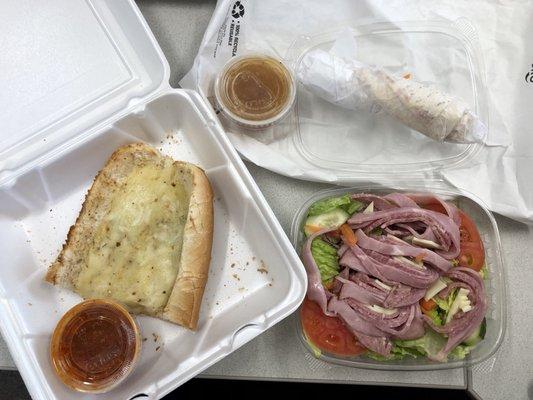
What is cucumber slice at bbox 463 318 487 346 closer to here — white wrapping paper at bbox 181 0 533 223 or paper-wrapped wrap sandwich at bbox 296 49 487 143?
white wrapping paper at bbox 181 0 533 223

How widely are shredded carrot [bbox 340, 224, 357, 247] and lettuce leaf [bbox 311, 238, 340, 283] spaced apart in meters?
0.05

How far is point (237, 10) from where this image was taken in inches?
49.5

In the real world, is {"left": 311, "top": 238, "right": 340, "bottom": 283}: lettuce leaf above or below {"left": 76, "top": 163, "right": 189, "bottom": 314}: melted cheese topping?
below

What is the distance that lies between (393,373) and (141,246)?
0.64 m

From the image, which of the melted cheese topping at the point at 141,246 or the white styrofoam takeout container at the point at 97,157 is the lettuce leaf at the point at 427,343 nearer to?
the white styrofoam takeout container at the point at 97,157

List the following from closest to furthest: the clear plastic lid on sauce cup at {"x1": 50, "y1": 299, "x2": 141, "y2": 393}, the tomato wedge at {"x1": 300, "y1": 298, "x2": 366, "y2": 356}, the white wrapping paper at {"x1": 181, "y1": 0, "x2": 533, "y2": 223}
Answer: the clear plastic lid on sauce cup at {"x1": 50, "y1": 299, "x2": 141, "y2": 393} < the tomato wedge at {"x1": 300, "y1": 298, "x2": 366, "y2": 356} < the white wrapping paper at {"x1": 181, "y1": 0, "x2": 533, "y2": 223}

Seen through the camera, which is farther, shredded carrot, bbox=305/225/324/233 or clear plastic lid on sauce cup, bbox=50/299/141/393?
shredded carrot, bbox=305/225/324/233

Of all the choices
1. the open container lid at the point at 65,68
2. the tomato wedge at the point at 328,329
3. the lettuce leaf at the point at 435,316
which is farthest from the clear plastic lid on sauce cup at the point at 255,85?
the lettuce leaf at the point at 435,316

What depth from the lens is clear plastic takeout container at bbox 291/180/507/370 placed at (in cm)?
113

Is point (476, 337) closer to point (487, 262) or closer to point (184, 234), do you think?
point (487, 262)

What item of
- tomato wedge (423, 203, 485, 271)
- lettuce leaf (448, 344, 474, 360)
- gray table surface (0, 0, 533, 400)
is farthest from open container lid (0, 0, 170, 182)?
lettuce leaf (448, 344, 474, 360)

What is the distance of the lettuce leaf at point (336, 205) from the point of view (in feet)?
3.76

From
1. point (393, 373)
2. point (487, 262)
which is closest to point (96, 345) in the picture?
point (393, 373)

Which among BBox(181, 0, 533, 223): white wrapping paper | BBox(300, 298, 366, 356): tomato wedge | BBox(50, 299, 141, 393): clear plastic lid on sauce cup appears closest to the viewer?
BBox(50, 299, 141, 393): clear plastic lid on sauce cup
